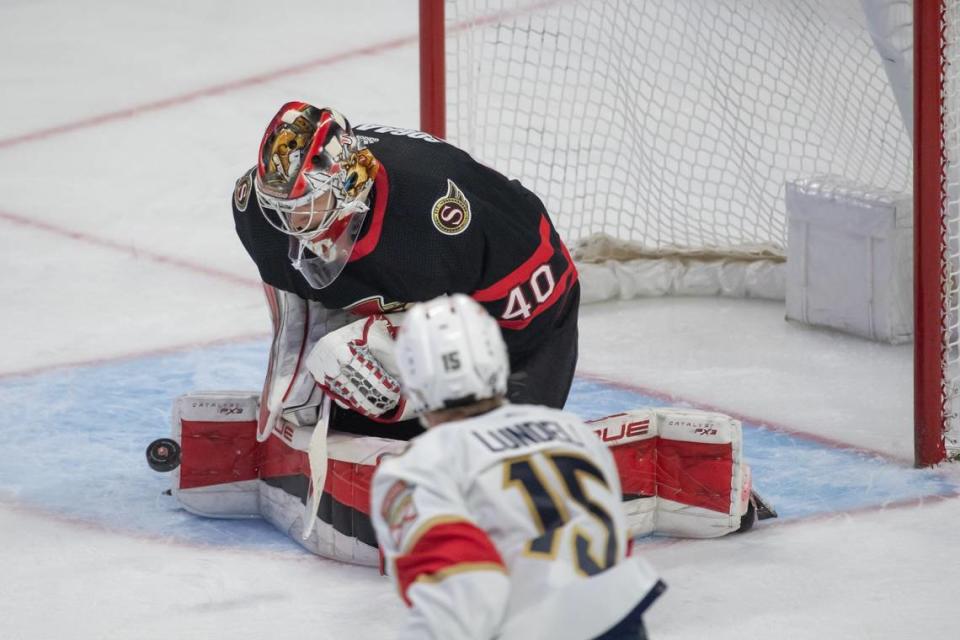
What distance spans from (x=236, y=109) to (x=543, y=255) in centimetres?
380

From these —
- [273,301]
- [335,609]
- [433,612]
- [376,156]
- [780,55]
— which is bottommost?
[335,609]

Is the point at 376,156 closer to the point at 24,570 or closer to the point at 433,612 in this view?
the point at 24,570

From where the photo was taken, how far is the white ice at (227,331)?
10.4ft

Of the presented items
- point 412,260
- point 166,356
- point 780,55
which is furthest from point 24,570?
point 780,55

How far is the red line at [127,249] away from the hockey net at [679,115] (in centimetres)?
79

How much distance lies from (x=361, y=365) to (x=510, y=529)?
1.31m

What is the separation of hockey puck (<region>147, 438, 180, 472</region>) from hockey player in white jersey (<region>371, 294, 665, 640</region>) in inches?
65.2

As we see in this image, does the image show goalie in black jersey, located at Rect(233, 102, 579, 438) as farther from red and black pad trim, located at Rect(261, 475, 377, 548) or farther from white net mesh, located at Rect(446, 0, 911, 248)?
white net mesh, located at Rect(446, 0, 911, 248)

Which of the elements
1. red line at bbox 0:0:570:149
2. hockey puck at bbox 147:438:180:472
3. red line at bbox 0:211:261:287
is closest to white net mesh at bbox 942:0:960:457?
hockey puck at bbox 147:438:180:472

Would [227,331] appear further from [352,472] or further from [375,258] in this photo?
[375,258]

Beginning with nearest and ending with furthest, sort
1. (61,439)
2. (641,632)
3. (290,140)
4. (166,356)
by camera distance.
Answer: (641,632), (290,140), (61,439), (166,356)

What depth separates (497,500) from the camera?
195 centimetres

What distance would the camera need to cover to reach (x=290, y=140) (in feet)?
10.1

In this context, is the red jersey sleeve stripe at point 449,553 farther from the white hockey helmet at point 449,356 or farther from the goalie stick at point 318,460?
the goalie stick at point 318,460
